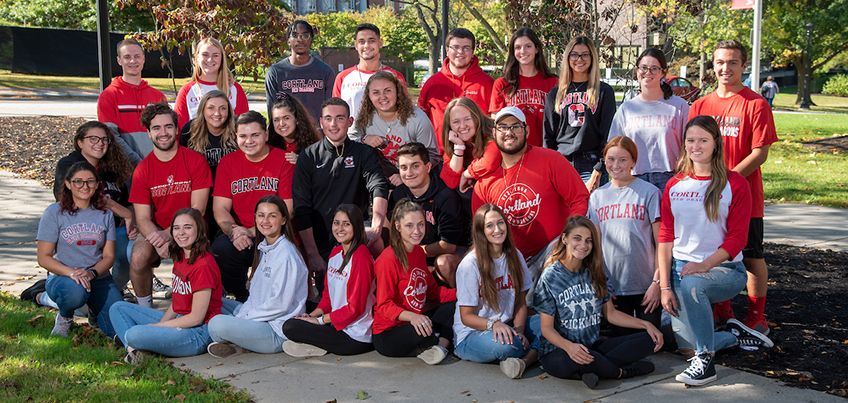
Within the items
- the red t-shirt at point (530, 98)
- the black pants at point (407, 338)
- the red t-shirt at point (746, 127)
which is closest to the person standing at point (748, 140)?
the red t-shirt at point (746, 127)

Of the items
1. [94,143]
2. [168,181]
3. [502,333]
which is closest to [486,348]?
[502,333]

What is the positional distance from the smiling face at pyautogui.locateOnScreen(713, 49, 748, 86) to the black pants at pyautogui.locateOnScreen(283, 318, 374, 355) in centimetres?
321

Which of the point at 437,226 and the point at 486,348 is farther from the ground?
the point at 437,226

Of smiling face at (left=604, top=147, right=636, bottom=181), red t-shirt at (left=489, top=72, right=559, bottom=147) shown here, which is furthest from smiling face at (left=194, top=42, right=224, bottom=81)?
smiling face at (left=604, top=147, right=636, bottom=181)

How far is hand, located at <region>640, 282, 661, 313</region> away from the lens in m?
4.38

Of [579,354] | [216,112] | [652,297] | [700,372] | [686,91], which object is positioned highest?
[686,91]

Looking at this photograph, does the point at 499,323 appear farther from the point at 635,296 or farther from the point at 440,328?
the point at 635,296

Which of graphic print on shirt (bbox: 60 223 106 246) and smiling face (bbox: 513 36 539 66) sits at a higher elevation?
smiling face (bbox: 513 36 539 66)

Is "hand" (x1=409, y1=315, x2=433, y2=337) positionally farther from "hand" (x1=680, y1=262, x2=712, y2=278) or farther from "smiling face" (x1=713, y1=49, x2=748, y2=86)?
"smiling face" (x1=713, y1=49, x2=748, y2=86)

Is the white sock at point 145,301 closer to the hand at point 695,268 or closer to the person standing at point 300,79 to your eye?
the person standing at point 300,79

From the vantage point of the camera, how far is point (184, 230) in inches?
183

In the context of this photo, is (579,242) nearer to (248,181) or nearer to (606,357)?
(606,357)

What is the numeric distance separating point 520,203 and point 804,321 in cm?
228

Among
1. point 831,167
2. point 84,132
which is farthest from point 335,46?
point 84,132
